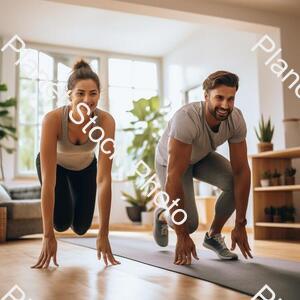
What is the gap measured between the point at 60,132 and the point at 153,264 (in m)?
0.78

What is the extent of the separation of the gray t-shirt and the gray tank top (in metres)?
0.40

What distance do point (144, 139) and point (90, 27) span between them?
1.75m

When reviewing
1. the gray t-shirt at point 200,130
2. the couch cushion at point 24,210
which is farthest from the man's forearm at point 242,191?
the couch cushion at point 24,210

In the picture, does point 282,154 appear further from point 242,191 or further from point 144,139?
point 144,139

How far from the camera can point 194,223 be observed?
249 centimetres

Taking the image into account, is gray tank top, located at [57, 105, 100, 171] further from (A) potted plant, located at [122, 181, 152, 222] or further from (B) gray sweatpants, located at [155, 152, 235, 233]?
(A) potted plant, located at [122, 181, 152, 222]

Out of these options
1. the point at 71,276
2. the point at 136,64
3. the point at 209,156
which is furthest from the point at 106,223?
the point at 136,64

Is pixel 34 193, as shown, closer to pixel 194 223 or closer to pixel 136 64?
pixel 194 223

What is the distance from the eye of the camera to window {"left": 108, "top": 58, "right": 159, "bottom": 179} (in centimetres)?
747

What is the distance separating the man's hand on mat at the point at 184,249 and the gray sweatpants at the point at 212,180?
0.79 feet

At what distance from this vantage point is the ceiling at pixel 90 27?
5.96m

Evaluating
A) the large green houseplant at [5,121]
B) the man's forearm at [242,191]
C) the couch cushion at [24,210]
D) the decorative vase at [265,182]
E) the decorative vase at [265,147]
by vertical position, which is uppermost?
the large green houseplant at [5,121]

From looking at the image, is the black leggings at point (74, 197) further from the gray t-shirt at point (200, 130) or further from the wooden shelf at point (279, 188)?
the wooden shelf at point (279, 188)

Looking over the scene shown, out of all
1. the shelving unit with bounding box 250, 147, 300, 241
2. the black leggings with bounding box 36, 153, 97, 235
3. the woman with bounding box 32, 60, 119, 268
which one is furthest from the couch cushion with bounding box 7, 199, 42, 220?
the shelving unit with bounding box 250, 147, 300, 241
